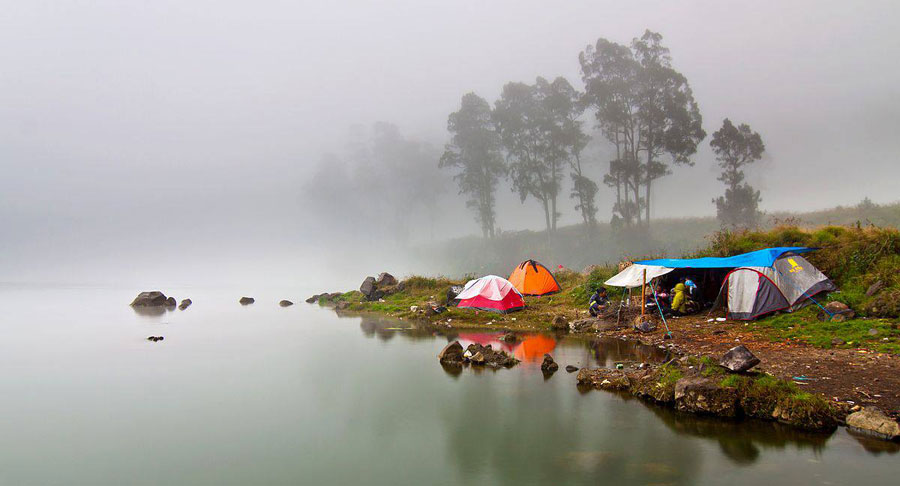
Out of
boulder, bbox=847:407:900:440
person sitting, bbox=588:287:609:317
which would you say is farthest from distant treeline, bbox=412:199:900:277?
boulder, bbox=847:407:900:440

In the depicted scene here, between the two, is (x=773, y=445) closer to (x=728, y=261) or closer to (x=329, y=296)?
(x=728, y=261)

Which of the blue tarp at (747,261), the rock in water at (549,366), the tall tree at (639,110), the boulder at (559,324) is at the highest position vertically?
the tall tree at (639,110)

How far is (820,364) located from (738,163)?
3109 centimetres

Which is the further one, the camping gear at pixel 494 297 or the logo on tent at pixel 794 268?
the camping gear at pixel 494 297

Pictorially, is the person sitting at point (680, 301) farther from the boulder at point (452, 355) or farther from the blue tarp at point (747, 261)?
the boulder at point (452, 355)

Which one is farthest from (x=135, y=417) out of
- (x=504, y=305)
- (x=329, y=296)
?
(x=329, y=296)

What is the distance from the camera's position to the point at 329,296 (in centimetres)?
3444

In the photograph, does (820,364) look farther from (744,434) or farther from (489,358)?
(489,358)

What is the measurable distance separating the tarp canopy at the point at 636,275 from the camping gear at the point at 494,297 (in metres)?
5.08

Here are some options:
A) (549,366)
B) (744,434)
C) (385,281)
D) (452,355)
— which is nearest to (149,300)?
(385,281)

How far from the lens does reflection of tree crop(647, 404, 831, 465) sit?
22.0 feet

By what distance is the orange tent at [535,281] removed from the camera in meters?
24.7

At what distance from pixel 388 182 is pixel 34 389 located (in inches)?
2240

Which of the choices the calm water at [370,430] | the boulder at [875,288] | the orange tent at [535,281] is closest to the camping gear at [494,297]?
the orange tent at [535,281]
